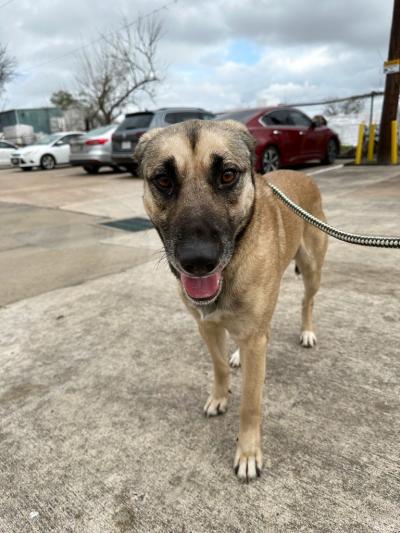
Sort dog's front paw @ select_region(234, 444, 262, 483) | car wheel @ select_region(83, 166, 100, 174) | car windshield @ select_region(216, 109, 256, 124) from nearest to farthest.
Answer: dog's front paw @ select_region(234, 444, 262, 483) → car windshield @ select_region(216, 109, 256, 124) → car wheel @ select_region(83, 166, 100, 174)

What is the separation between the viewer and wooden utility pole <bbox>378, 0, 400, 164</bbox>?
1078 cm

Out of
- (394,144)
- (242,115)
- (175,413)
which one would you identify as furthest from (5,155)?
A: (175,413)

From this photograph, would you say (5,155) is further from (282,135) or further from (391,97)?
(391,97)

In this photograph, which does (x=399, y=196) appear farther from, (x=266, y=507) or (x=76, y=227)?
(x=266, y=507)

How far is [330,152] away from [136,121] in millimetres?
6446

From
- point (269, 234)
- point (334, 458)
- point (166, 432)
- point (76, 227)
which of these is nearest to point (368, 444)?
point (334, 458)

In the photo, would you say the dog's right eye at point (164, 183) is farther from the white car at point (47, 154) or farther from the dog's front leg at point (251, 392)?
the white car at point (47, 154)

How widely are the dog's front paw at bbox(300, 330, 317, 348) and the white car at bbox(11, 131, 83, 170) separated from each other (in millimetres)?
17792

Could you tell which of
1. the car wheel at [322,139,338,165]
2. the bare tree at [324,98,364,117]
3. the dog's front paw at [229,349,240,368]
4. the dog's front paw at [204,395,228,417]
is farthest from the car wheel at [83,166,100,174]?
the dog's front paw at [204,395,228,417]

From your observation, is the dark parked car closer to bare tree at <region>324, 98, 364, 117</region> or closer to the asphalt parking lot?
bare tree at <region>324, 98, 364, 117</region>

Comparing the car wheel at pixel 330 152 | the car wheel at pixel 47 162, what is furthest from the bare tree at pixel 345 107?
the car wheel at pixel 47 162

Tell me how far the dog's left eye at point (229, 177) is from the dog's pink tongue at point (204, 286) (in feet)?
1.52

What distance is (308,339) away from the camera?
9.36 feet

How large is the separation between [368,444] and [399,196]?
20.9 feet
